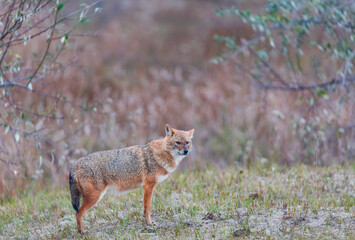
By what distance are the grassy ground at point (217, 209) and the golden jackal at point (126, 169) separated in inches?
16.6

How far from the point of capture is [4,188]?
8180 millimetres

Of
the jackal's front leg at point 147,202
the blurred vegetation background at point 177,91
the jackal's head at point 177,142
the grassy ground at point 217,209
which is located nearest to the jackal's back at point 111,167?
the jackal's front leg at point 147,202

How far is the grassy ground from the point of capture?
5.59 m

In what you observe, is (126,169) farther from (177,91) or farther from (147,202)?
(177,91)

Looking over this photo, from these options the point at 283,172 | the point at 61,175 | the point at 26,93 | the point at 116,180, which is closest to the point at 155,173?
the point at 116,180

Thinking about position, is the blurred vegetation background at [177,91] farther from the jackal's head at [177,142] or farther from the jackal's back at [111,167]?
the jackal's head at [177,142]

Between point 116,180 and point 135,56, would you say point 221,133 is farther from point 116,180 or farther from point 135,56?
point 135,56

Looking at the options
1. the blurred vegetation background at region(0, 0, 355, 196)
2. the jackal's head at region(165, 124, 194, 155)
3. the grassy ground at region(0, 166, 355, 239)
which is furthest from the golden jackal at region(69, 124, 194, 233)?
the blurred vegetation background at region(0, 0, 355, 196)

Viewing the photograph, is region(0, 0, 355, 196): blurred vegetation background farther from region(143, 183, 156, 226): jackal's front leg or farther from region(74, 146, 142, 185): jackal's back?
region(143, 183, 156, 226): jackal's front leg

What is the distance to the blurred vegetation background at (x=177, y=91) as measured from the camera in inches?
306

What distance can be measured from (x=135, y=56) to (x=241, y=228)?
14.8 meters

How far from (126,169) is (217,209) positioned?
1.21m

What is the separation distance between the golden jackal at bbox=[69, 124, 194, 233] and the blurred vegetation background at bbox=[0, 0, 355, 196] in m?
1.18

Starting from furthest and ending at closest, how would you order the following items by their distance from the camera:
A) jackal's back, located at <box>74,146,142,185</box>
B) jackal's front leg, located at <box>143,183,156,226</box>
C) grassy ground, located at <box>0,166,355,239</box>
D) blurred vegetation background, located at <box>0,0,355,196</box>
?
1. blurred vegetation background, located at <box>0,0,355,196</box>
2. jackal's front leg, located at <box>143,183,156,226</box>
3. jackal's back, located at <box>74,146,142,185</box>
4. grassy ground, located at <box>0,166,355,239</box>
